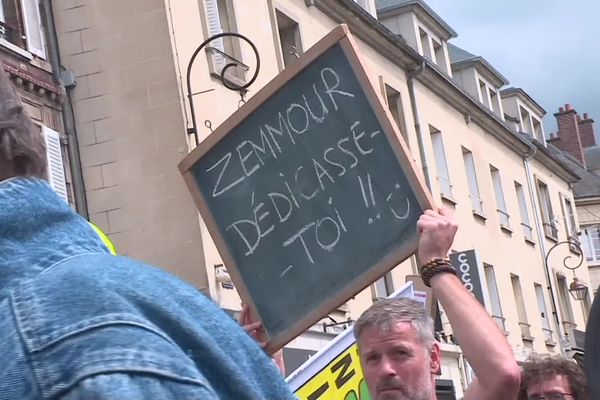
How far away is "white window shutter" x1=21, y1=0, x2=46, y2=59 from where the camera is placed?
16.7 metres

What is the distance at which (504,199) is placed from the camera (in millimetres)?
32531

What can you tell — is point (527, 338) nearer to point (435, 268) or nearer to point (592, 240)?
point (592, 240)

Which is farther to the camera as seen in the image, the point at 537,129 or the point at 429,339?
the point at 537,129

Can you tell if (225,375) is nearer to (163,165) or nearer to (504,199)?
(163,165)

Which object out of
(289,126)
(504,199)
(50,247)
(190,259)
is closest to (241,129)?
(289,126)

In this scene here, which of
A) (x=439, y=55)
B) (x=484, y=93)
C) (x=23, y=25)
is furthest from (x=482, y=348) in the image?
(x=484, y=93)

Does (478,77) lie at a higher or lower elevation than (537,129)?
higher

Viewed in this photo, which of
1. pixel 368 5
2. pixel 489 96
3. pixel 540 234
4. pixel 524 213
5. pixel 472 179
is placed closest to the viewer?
pixel 368 5

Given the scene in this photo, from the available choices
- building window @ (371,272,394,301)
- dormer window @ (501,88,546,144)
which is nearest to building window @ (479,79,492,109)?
dormer window @ (501,88,546,144)

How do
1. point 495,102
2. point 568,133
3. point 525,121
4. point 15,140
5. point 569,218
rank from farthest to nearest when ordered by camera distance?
point 568,133
point 525,121
point 569,218
point 495,102
point 15,140

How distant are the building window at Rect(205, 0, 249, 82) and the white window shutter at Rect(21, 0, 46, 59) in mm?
2218

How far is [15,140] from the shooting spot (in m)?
1.79

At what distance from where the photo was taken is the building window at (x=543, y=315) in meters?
33.3

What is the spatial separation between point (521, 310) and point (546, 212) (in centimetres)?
567
